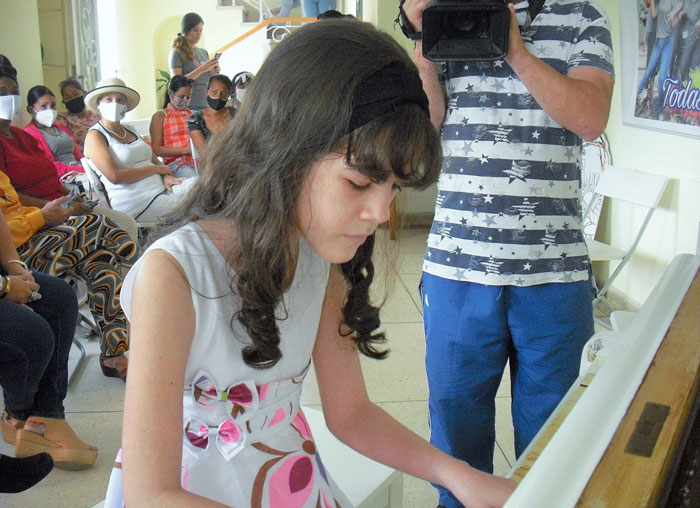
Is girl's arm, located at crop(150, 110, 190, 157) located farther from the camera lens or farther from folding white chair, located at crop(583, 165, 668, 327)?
the camera lens

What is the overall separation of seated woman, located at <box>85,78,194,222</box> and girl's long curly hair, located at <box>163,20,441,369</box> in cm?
301

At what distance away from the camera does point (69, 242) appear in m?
2.88

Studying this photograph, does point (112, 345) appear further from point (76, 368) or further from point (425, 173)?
point (425, 173)

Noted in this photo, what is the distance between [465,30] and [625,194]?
7.75 ft

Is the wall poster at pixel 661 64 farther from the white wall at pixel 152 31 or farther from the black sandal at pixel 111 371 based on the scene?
the white wall at pixel 152 31

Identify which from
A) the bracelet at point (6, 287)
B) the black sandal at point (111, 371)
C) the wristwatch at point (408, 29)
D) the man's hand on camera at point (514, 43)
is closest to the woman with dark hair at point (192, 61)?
the black sandal at point (111, 371)

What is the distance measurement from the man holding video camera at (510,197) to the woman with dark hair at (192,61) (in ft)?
16.5

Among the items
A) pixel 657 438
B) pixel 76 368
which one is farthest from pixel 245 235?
pixel 76 368

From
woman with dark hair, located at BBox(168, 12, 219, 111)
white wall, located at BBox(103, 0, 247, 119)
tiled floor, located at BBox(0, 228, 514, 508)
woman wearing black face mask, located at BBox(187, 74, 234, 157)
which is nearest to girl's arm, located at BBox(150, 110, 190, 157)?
woman wearing black face mask, located at BBox(187, 74, 234, 157)

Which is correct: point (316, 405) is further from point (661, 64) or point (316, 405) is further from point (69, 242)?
point (661, 64)

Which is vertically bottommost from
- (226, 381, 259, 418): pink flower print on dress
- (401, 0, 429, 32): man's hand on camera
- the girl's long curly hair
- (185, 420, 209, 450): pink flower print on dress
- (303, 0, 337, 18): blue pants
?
(185, 420, 209, 450): pink flower print on dress

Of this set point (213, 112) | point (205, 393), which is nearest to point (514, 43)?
point (205, 393)

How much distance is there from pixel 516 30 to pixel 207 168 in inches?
26.0

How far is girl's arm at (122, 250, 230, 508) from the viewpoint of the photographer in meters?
0.80
